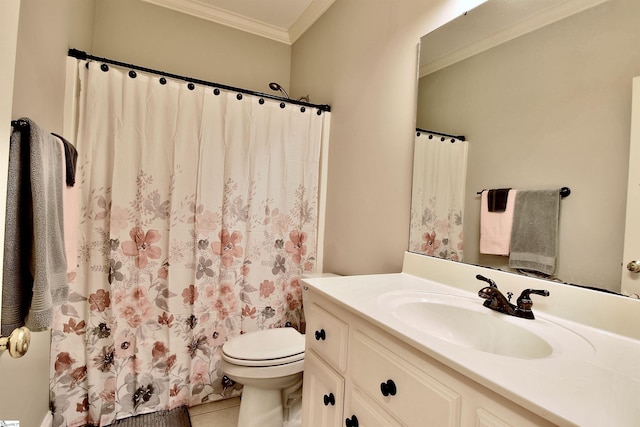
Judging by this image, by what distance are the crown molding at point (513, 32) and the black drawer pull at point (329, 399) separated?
1.41 metres

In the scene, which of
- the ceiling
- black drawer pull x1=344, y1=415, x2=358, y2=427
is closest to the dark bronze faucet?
black drawer pull x1=344, y1=415, x2=358, y2=427

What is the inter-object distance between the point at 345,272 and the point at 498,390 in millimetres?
1398

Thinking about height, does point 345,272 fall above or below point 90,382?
above

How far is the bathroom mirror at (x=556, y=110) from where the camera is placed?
0.84 m

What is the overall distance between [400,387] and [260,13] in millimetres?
2675

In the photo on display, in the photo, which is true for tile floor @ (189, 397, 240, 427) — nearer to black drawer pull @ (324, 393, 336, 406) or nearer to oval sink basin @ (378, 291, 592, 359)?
black drawer pull @ (324, 393, 336, 406)

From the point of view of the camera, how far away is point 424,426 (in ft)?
2.24

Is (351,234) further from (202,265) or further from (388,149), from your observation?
(202,265)

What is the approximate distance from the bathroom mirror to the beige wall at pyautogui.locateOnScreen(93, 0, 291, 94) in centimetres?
171

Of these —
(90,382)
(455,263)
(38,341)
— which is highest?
(455,263)

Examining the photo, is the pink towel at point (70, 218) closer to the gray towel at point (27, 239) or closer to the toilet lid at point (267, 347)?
the gray towel at point (27, 239)

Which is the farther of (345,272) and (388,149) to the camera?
(345,272)

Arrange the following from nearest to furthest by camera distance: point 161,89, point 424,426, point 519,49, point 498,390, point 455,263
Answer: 1. point 498,390
2. point 424,426
3. point 519,49
4. point 455,263
5. point 161,89

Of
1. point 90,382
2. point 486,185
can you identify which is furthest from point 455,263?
point 90,382
